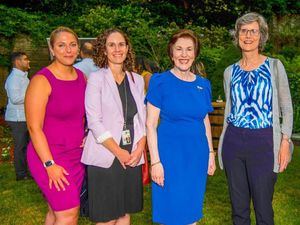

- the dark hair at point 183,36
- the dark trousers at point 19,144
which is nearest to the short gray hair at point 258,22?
the dark hair at point 183,36

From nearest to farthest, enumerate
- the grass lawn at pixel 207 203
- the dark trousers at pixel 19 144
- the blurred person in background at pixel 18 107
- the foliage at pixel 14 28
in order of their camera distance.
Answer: the grass lawn at pixel 207 203 < the blurred person in background at pixel 18 107 < the dark trousers at pixel 19 144 < the foliage at pixel 14 28

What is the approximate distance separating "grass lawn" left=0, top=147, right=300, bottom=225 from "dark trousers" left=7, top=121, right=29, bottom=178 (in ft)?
0.72

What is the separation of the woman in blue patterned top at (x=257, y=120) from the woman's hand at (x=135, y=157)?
28.1 inches

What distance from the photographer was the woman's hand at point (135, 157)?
356 centimetres

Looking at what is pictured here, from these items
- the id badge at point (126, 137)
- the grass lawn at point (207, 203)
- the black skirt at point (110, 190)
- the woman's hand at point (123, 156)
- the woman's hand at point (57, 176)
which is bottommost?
the grass lawn at point (207, 203)

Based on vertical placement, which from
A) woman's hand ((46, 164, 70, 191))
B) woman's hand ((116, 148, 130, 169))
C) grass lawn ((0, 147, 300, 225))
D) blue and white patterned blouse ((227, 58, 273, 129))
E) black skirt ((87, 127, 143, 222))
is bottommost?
grass lawn ((0, 147, 300, 225))

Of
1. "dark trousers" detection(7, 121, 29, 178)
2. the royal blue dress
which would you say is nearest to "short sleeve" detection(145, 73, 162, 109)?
the royal blue dress

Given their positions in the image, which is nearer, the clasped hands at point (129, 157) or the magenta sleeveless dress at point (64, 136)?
the magenta sleeveless dress at point (64, 136)

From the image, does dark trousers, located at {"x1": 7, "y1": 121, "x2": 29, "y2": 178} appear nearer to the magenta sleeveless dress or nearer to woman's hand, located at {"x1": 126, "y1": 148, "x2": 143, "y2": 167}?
the magenta sleeveless dress

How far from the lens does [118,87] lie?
3.56 metres

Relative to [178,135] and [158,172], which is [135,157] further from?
[178,135]

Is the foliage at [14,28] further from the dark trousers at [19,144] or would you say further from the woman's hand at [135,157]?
the woman's hand at [135,157]

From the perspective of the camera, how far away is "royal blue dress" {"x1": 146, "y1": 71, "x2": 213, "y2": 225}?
11.6 ft

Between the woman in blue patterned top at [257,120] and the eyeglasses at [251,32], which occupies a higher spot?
the eyeglasses at [251,32]
